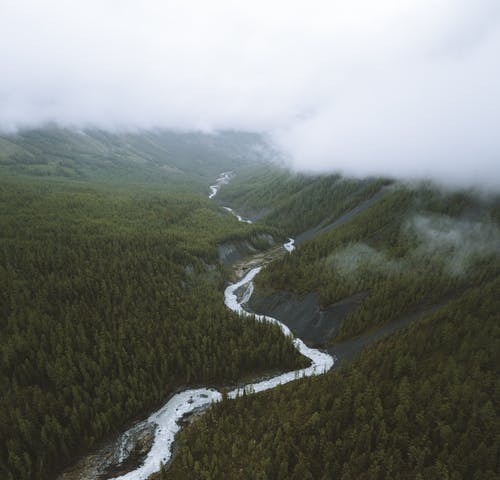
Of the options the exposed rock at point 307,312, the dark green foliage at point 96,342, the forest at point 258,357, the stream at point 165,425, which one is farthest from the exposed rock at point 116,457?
the exposed rock at point 307,312

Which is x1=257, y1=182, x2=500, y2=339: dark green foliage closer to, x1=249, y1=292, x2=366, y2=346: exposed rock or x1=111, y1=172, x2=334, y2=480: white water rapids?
x1=249, y1=292, x2=366, y2=346: exposed rock

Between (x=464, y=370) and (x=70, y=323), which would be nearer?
(x=464, y=370)

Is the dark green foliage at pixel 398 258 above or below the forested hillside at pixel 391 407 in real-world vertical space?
above

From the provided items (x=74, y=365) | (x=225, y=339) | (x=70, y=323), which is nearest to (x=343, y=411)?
(x=225, y=339)

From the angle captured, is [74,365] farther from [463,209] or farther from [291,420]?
[463,209]

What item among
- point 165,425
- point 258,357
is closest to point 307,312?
point 258,357

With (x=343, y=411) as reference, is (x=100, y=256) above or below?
above

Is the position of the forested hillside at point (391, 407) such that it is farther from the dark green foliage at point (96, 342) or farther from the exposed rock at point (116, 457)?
the dark green foliage at point (96, 342)
